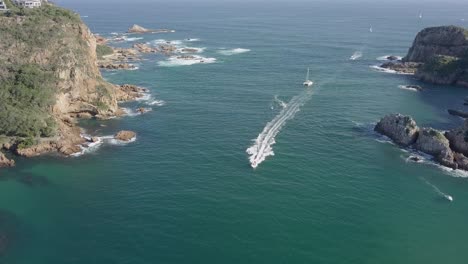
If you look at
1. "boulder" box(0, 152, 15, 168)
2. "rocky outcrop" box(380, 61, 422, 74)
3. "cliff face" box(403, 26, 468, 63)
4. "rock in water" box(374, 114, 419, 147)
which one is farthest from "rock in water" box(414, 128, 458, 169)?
"cliff face" box(403, 26, 468, 63)

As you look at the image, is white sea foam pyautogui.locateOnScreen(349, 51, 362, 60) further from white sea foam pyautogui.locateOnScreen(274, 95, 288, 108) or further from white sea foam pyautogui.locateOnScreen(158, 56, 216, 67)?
white sea foam pyautogui.locateOnScreen(274, 95, 288, 108)

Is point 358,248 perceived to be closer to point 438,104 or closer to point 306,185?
point 306,185

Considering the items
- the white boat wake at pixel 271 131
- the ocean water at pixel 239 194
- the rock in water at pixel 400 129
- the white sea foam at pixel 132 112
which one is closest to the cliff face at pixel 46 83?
the white sea foam at pixel 132 112

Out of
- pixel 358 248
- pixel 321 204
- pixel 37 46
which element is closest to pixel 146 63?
pixel 37 46

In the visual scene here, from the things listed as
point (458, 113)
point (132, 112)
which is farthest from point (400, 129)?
point (132, 112)

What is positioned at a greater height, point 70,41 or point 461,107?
point 70,41

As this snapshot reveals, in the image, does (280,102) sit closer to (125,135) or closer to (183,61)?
(125,135)
